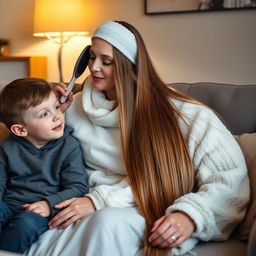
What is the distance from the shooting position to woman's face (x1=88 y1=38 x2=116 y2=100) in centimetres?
156

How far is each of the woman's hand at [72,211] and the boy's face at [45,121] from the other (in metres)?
0.26

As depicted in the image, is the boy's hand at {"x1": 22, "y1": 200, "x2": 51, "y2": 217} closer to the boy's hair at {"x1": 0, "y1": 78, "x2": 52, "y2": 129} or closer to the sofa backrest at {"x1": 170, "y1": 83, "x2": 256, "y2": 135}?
the boy's hair at {"x1": 0, "y1": 78, "x2": 52, "y2": 129}

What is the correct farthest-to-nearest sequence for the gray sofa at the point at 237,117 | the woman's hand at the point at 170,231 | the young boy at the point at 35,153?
the young boy at the point at 35,153
the gray sofa at the point at 237,117
the woman's hand at the point at 170,231

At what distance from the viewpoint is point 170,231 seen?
1.22 meters

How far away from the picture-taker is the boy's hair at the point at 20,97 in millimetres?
1520

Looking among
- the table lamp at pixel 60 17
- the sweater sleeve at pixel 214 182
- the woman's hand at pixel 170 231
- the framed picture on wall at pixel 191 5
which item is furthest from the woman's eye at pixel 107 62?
the framed picture on wall at pixel 191 5

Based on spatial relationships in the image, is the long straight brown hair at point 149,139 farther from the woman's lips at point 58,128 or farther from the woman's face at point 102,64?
the woman's lips at point 58,128

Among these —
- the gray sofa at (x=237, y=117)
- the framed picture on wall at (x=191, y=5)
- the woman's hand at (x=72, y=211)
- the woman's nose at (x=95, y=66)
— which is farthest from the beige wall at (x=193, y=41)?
the woman's hand at (x=72, y=211)

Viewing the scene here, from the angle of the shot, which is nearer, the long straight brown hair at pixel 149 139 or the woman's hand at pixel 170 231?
the woman's hand at pixel 170 231

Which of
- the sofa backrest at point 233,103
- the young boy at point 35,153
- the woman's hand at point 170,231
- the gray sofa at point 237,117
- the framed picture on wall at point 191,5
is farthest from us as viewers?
the framed picture on wall at point 191,5

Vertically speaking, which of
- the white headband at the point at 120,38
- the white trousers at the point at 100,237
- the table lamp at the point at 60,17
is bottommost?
the white trousers at the point at 100,237

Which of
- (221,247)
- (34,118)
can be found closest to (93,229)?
(221,247)

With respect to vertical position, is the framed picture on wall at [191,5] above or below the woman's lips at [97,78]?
above

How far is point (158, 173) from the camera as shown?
1422mm
